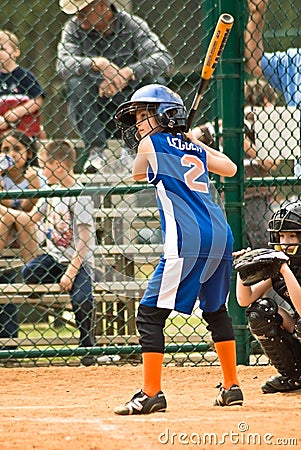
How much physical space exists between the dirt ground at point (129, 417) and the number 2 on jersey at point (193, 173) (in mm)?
1006

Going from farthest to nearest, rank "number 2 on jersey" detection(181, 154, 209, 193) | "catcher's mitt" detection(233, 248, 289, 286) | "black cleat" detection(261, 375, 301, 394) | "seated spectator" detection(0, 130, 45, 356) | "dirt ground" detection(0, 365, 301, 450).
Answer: "seated spectator" detection(0, 130, 45, 356) < "black cleat" detection(261, 375, 301, 394) < "catcher's mitt" detection(233, 248, 289, 286) < "number 2 on jersey" detection(181, 154, 209, 193) < "dirt ground" detection(0, 365, 301, 450)

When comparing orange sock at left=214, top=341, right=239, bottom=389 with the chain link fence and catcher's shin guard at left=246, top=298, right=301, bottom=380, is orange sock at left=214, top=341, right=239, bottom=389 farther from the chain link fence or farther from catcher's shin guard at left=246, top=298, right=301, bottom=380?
the chain link fence

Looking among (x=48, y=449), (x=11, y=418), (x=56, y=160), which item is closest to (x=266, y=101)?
(x=56, y=160)

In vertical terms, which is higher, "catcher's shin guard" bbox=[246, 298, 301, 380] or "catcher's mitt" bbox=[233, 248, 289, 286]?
"catcher's mitt" bbox=[233, 248, 289, 286]

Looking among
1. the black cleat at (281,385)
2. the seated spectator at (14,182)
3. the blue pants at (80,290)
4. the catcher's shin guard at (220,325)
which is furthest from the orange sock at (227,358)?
the seated spectator at (14,182)

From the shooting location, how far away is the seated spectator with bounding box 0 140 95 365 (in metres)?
5.69

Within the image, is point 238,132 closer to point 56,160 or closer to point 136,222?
point 136,222

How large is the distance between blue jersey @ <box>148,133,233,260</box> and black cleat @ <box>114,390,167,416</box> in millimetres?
630

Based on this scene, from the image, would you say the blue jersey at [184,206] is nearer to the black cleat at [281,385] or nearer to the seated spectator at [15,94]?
the black cleat at [281,385]

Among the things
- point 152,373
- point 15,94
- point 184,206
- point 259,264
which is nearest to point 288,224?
point 259,264

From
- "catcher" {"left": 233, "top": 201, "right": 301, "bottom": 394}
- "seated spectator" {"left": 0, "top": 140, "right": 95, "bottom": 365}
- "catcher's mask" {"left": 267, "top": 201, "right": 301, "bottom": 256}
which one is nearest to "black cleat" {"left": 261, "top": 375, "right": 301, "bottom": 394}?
"catcher" {"left": 233, "top": 201, "right": 301, "bottom": 394}

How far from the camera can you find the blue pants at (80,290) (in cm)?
588

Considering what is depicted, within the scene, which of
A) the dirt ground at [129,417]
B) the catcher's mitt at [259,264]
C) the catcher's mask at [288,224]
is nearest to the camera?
the dirt ground at [129,417]

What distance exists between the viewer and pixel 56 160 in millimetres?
6312
